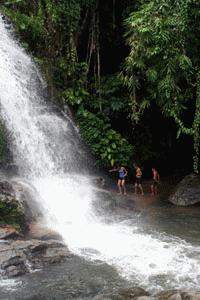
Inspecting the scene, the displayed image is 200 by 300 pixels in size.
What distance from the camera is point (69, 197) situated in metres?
14.1

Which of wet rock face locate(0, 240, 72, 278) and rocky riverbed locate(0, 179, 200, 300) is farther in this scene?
wet rock face locate(0, 240, 72, 278)

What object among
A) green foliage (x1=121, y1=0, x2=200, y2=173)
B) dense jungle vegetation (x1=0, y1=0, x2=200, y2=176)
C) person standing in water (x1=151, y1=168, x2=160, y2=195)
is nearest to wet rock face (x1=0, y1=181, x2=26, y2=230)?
green foliage (x1=121, y1=0, x2=200, y2=173)

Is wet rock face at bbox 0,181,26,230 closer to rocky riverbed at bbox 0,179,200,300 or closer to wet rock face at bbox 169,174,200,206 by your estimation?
rocky riverbed at bbox 0,179,200,300

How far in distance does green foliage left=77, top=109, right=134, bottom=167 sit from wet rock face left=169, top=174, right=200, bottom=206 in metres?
2.17

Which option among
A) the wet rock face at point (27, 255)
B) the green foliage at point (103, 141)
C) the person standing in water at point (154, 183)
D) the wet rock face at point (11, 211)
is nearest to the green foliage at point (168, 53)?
the green foliage at point (103, 141)

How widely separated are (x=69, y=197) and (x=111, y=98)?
183 inches

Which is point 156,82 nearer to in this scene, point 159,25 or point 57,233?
point 159,25

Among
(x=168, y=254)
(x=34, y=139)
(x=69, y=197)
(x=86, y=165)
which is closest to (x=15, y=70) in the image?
(x=34, y=139)

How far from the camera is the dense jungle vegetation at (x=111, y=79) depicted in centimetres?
1473

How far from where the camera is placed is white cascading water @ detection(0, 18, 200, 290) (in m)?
9.90

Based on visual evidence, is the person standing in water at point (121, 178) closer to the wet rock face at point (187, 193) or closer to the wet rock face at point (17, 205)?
the wet rock face at point (187, 193)

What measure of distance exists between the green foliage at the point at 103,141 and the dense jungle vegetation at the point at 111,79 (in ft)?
0.11

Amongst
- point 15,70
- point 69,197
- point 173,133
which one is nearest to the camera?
point 69,197

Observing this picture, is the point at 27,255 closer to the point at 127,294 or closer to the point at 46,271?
the point at 46,271
